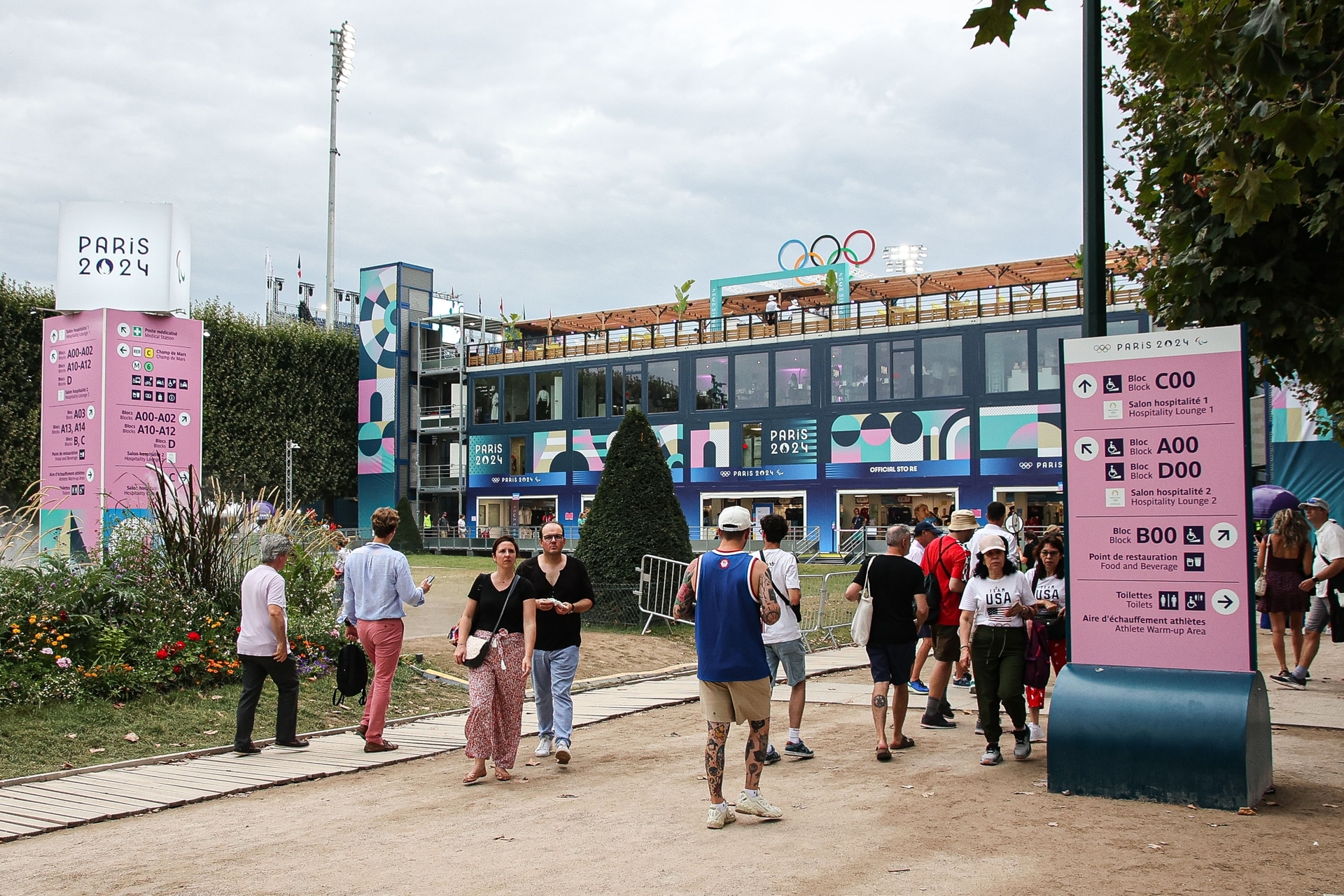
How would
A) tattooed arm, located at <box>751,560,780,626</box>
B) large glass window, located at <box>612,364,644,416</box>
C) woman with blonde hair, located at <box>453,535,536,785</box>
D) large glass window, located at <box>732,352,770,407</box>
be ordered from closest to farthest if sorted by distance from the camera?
tattooed arm, located at <box>751,560,780,626</box>, woman with blonde hair, located at <box>453,535,536,785</box>, large glass window, located at <box>732,352,770,407</box>, large glass window, located at <box>612,364,644,416</box>

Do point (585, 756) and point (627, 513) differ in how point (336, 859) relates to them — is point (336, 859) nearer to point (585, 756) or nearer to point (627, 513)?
point (585, 756)

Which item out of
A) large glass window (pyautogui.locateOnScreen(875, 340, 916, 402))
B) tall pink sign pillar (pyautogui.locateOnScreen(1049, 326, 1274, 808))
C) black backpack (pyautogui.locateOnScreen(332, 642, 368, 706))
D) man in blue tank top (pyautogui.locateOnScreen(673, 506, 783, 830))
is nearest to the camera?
man in blue tank top (pyautogui.locateOnScreen(673, 506, 783, 830))

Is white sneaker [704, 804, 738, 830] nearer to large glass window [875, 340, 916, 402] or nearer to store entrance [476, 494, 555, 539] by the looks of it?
large glass window [875, 340, 916, 402]

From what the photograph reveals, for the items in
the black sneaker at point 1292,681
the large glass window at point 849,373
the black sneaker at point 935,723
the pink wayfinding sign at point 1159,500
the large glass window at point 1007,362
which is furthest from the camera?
the large glass window at point 849,373

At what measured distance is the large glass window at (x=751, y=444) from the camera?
45.7 metres

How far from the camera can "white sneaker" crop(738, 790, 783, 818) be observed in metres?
6.40

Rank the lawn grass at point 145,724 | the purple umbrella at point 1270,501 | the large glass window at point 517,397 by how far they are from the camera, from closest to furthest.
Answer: the lawn grass at point 145,724 < the purple umbrella at point 1270,501 < the large glass window at point 517,397

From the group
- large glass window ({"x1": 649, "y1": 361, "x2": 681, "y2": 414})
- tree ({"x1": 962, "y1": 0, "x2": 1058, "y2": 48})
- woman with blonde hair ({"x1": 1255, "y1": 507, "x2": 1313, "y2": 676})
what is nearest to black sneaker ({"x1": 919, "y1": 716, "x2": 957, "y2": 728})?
woman with blonde hair ({"x1": 1255, "y1": 507, "x2": 1313, "y2": 676})

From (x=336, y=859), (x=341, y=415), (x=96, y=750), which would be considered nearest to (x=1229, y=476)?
(x=336, y=859)

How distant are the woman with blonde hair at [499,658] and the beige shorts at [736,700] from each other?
1.92m

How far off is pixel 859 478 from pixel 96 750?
36.4 m

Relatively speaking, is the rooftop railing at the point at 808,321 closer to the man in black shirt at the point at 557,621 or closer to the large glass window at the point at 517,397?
the large glass window at the point at 517,397

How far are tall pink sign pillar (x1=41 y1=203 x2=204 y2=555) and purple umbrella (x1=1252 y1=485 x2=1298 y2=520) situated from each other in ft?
57.4

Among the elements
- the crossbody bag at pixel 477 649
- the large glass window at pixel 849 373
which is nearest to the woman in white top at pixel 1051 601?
the crossbody bag at pixel 477 649
